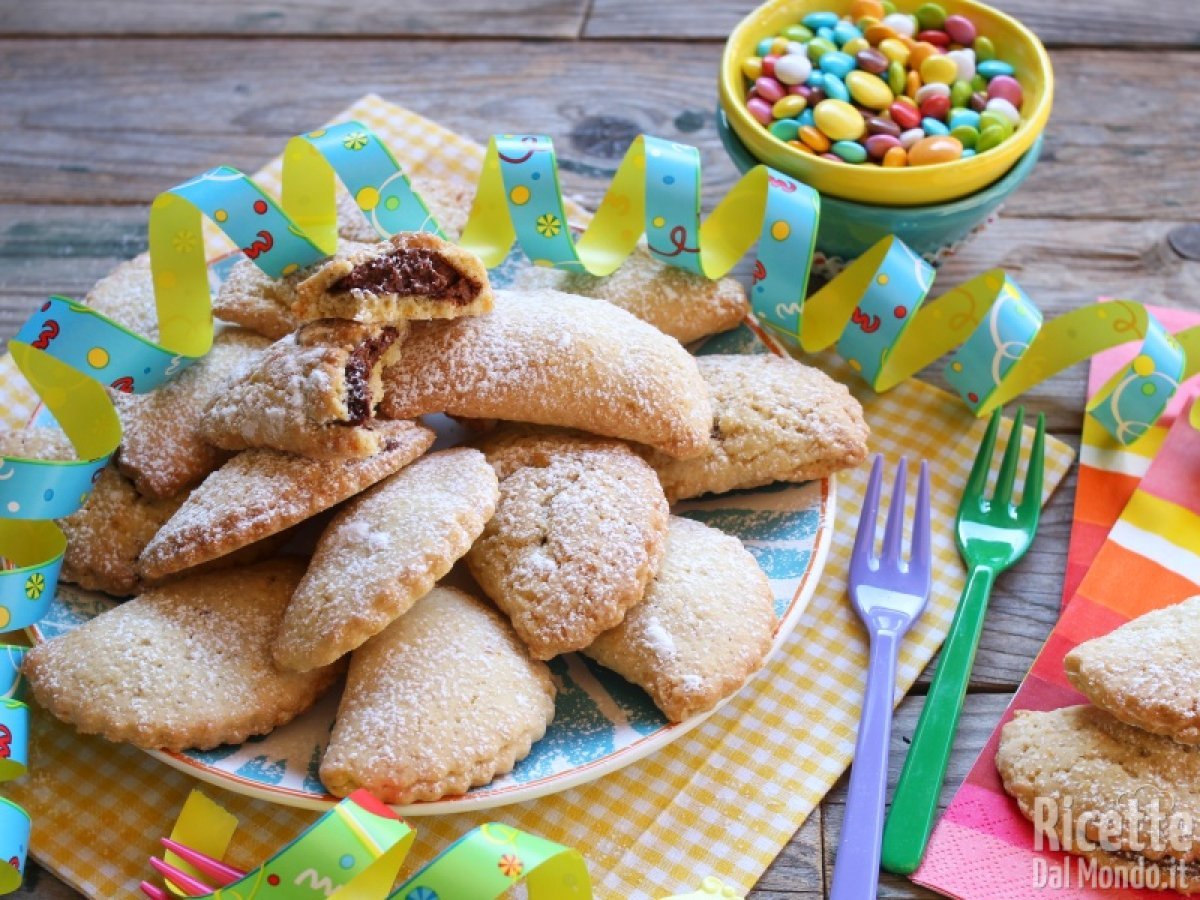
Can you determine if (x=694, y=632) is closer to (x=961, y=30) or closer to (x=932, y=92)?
(x=932, y=92)

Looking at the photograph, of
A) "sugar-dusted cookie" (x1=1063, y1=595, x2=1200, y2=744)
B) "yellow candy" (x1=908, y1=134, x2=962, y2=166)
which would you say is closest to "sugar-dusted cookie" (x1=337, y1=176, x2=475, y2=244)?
"yellow candy" (x1=908, y1=134, x2=962, y2=166)

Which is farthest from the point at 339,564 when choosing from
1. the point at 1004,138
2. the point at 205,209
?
the point at 1004,138

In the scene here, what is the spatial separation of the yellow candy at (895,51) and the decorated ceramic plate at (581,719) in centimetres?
78

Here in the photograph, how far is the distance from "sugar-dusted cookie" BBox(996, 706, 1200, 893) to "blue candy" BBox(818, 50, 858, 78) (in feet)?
3.47

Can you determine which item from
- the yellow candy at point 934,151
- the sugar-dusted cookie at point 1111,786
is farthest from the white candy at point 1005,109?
the sugar-dusted cookie at point 1111,786

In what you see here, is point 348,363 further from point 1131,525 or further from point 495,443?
point 1131,525

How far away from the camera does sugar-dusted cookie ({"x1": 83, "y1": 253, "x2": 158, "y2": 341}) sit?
1795mm

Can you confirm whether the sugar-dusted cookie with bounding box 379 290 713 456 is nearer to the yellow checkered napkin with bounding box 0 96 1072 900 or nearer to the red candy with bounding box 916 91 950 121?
the yellow checkered napkin with bounding box 0 96 1072 900

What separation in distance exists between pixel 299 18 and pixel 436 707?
1.87m

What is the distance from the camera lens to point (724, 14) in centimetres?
269

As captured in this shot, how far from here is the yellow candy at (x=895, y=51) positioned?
202 centimetres

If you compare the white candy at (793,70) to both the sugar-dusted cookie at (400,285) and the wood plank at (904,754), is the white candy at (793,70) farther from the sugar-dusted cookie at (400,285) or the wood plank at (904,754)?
the wood plank at (904,754)

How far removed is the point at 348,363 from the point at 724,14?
155 centimetres

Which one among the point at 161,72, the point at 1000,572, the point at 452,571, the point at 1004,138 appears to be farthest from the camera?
the point at 161,72
